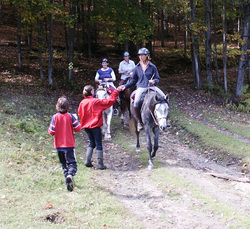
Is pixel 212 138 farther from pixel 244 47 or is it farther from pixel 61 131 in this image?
pixel 244 47

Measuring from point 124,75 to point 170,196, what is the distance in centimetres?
870

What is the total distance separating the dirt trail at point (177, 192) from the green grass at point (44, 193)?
454 millimetres

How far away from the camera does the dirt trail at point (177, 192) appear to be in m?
5.59

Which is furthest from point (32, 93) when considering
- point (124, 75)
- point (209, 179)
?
point (209, 179)

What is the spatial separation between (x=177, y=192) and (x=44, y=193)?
3023 mm

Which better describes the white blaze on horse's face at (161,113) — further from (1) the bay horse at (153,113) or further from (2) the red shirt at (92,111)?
(2) the red shirt at (92,111)

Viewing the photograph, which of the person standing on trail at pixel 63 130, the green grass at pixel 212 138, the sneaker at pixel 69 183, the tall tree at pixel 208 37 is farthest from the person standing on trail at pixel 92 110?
the tall tree at pixel 208 37

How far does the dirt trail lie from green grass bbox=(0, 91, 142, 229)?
0.45m

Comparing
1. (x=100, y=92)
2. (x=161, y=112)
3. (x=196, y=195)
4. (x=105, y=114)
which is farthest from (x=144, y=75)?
(x=196, y=195)

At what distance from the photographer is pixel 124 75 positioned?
47.3 ft

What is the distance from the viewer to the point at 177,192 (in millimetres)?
6785

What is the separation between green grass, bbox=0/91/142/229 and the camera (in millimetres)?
5371

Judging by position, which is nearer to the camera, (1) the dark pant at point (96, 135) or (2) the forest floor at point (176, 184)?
(2) the forest floor at point (176, 184)

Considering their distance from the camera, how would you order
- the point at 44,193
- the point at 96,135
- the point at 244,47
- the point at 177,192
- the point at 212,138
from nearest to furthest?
the point at 44,193, the point at 177,192, the point at 96,135, the point at 212,138, the point at 244,47
